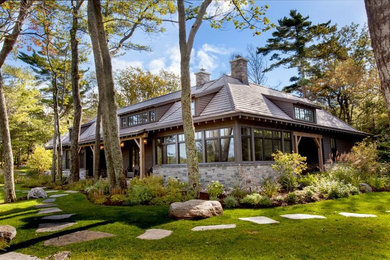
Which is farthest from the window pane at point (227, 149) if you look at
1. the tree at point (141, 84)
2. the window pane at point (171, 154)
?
the tree at point (141, 84)

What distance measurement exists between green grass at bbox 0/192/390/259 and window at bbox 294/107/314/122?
811 cm

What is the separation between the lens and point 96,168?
567 inches

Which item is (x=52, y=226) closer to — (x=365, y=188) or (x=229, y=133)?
(x=229, y=133)

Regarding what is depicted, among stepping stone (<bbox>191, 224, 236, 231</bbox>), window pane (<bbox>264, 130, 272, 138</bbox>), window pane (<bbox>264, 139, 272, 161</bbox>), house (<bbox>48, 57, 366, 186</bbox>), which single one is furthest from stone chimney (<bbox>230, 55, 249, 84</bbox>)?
A: stepping stone (<bbox>191, 224, 236, 231</bbox>)

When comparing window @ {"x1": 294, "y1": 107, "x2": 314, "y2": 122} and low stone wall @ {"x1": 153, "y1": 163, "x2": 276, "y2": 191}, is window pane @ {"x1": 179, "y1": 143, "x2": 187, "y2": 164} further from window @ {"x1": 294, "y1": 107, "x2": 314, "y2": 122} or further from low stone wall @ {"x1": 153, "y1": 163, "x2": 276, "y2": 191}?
window @ {"x1": 294, "y1": 107, "x2": 314, "y2": 122}

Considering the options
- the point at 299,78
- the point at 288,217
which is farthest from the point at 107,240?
the point at 299,78

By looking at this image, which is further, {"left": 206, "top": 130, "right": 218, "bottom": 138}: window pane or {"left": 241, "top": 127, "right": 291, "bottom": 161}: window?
{"left": 206, "top": 130, "right": 218, "bottom": 138}: window pane

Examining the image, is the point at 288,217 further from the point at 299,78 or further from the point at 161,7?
the point at 299,78

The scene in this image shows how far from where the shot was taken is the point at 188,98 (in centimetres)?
834

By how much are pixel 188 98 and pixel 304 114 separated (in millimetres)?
9371

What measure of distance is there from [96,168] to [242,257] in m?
12.2

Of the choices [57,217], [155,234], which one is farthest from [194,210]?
[57,217]

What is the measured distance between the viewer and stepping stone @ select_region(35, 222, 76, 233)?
536 cm

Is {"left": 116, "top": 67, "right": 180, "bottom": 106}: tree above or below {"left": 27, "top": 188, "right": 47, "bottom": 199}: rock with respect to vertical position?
above
